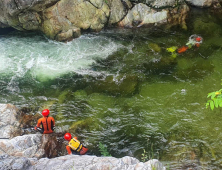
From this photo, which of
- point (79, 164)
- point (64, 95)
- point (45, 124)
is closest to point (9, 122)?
point (45, 124)

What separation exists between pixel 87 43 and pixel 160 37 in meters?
4.07

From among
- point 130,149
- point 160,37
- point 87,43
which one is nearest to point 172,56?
point 160,37

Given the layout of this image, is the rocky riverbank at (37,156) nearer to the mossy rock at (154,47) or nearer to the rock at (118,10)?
the mossy rock at (154,47)

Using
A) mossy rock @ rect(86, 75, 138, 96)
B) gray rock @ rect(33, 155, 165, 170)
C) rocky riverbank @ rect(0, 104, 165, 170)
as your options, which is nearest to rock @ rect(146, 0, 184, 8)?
mossy rock @ rect(86, 75, 138, 96)

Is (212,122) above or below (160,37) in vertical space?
below

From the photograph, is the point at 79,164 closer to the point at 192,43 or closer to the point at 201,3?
the point at 192,43

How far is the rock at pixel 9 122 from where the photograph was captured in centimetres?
678

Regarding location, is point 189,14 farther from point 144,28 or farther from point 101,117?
point 101,117

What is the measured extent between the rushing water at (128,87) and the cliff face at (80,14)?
1.97ft

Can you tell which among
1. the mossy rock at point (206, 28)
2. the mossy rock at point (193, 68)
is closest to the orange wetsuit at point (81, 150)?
the mossy rock at point (193, 68)

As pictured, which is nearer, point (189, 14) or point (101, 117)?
point (101, 117)

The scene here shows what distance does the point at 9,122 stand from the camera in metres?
7.11

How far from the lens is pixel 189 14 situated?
531 inches

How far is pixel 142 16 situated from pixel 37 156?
1001 centimetres
